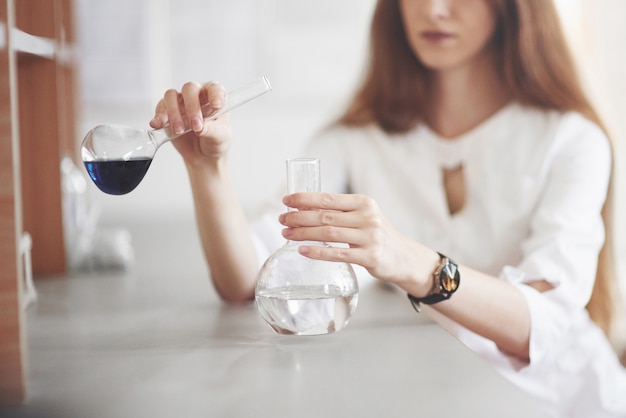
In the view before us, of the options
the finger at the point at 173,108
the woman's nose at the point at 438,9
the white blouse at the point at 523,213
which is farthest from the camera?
the woman's nose at the point at 438,9

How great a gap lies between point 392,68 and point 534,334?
2.77ft

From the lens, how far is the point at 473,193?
1527 mm

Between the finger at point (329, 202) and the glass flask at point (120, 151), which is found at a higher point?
the glass flask at point (120, 151)

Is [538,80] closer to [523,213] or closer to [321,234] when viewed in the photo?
[523,213]

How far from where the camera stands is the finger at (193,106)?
3.00ft

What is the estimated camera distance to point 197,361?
0.83 m

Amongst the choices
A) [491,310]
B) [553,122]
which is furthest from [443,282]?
[553,122]

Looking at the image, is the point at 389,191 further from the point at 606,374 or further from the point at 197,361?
the point at 197,361

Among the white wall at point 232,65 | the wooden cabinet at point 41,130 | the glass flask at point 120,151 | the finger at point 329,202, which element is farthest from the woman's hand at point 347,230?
the white wall at point 232,65

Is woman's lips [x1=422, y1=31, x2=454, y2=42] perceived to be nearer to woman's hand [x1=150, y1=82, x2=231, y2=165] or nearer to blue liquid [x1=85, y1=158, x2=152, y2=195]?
woman's hand [x1=150, y1=82, x2=231, y2=165]

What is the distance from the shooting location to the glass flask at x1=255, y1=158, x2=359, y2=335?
0.85 m

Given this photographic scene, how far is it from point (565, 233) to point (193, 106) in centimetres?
69

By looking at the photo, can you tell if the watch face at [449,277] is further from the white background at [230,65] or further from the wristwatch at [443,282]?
the white background at [230,65]

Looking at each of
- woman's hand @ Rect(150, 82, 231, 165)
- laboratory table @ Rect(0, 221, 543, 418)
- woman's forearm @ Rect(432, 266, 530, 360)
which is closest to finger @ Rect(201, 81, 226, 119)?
woman's hand @ Rect(150, 82, 231, 165)
